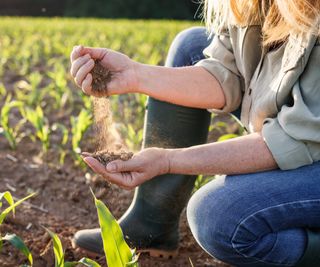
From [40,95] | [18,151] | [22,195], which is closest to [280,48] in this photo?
[22,195]

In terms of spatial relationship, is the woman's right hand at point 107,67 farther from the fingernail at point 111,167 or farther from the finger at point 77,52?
the fingernail at point 111,167

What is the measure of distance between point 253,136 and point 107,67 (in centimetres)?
54

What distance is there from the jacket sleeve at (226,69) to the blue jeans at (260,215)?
0.41 m

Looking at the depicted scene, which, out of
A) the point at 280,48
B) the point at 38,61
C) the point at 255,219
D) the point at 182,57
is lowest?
the point at 38,61

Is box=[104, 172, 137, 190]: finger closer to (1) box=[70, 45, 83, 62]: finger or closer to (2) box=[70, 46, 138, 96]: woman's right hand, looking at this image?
(2) box=[70, 46, 138, 96]: woman's right hand

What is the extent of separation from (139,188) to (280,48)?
789 mm

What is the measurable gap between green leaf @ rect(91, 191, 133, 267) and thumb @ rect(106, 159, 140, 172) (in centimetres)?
23

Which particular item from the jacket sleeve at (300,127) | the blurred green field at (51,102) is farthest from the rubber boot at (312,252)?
the blurred green field at (51,102)

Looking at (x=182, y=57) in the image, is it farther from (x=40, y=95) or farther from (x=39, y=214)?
(x=40, y=95)

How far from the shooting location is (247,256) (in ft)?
6.70

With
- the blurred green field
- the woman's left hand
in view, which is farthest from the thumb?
the blurred green field

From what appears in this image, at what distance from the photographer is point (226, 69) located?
239cm

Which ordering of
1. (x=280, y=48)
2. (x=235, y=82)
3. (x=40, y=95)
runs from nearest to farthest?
(x=280, y=48)
(x=235, y=82)
(x=40, y=95)

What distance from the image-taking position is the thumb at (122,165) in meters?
2.05
